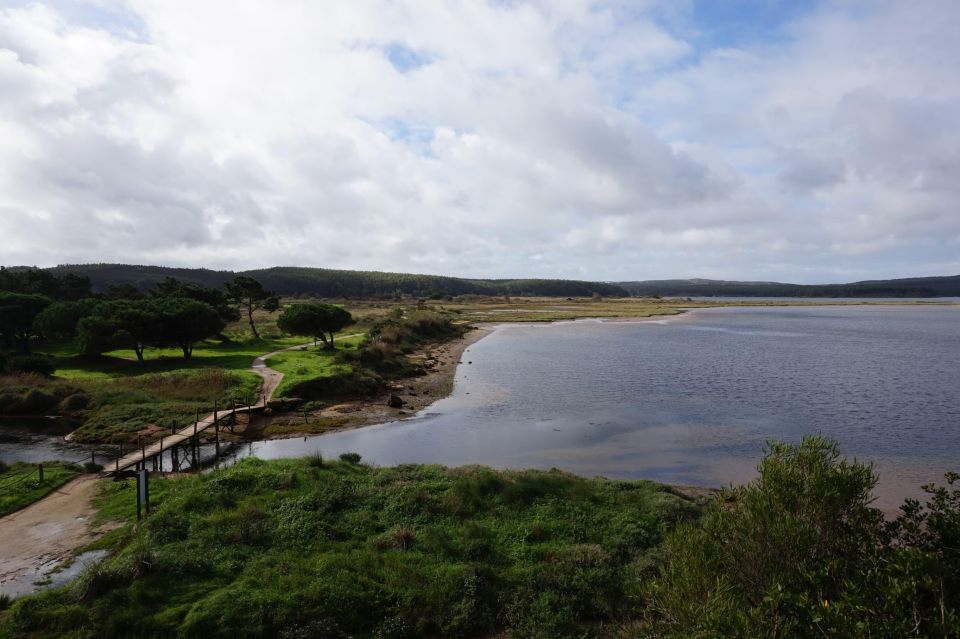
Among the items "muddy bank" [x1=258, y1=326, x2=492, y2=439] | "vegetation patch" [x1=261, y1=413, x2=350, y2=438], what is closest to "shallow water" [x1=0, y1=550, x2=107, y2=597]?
"muddy bank" [x1=258, y1=326, x2=492, y2=439]

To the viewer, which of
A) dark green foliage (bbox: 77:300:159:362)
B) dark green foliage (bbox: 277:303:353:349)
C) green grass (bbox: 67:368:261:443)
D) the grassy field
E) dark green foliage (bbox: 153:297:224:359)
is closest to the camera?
green grass (bbox: 67:368:261:443)

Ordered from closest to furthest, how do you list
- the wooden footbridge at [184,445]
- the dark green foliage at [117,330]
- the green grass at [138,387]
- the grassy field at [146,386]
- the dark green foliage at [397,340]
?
the wooden footbridge at [184,445]
the green grass at [138,387]
the grassy field at [146,386]
the dark green foliage at [117,330]
the dark green foliage at [397,340]

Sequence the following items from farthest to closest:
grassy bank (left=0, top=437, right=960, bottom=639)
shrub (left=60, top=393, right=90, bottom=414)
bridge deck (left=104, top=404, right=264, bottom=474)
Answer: shrub (left=60, top=393, right=90, bottom=414) < bridge deck (left=104, top=404, right=264, bottom=474) < grassy bank (left=0, top=437, right=960, bottom=639)

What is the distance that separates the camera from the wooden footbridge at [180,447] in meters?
22.8

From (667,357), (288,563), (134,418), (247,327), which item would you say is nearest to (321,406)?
(134,418)

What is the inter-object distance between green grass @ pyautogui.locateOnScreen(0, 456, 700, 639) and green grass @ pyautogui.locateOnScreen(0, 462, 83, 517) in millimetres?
2183

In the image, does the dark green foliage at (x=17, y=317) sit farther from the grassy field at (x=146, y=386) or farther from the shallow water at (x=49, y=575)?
the shallow water at (x=49, y=575)

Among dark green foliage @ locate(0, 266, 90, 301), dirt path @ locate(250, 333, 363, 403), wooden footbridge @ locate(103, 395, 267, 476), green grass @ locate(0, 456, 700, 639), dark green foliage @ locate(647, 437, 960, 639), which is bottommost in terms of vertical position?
wooden footbridge @ locate(103, 395, 267, 476)

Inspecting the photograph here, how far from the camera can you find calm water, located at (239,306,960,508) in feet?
84.0

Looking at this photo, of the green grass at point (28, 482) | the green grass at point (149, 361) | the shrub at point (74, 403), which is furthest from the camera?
the green grass at point (149, 361)

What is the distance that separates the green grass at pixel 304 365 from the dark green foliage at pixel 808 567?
32.8m

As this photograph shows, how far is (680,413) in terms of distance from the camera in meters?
35.2

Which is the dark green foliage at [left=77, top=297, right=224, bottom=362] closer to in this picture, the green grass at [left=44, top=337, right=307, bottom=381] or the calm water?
the green grass at [left=44, top=337, right=307, bottom=381]

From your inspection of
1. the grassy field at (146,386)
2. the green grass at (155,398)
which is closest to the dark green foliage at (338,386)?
the grassy field at (146,386)
